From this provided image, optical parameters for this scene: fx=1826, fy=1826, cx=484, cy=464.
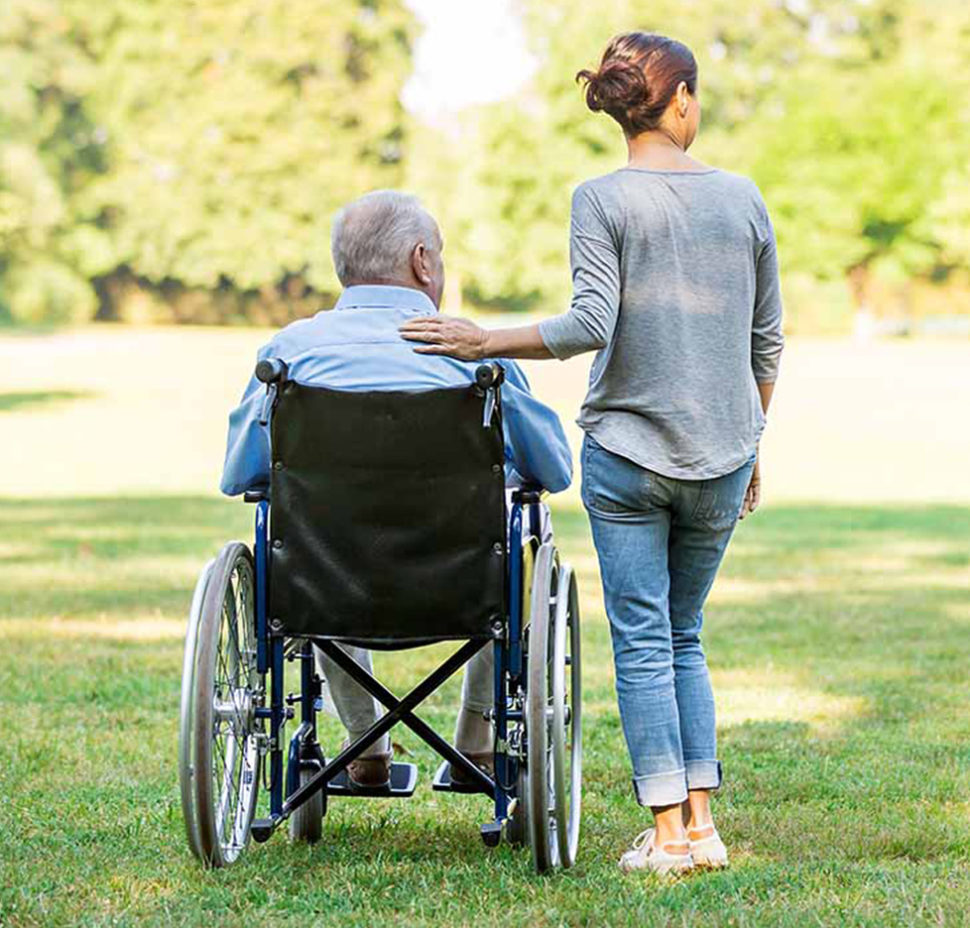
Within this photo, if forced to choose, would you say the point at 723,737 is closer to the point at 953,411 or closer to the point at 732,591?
the point at 732,591

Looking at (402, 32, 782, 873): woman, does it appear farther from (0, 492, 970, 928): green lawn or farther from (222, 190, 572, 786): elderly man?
(0, 492, 970, 928): green lawn

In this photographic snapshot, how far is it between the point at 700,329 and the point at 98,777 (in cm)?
Result: 208

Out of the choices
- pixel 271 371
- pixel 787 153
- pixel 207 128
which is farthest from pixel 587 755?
pixel 787 153

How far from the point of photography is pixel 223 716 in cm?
358

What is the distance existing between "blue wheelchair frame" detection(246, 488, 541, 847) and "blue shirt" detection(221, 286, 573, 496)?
0.07m

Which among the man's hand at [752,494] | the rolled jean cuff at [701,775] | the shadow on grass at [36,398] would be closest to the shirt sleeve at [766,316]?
the man's hand at [752,494]

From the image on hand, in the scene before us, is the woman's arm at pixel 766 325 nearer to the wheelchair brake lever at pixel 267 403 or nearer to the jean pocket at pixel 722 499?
the jean pocket at pixel 722 499

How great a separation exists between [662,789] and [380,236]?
126 centimetres

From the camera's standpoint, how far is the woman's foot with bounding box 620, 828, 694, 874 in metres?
3.63

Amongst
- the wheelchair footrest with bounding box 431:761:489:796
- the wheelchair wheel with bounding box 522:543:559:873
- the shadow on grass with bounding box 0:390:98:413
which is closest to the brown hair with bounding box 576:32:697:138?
the wheelchair wheel with bounding box 522:543:559:873

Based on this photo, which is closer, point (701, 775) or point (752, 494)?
point (701, 775)

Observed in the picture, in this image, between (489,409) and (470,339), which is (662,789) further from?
(470,339)

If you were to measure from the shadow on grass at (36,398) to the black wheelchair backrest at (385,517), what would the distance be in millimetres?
25894

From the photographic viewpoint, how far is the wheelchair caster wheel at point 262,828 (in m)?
3.60
